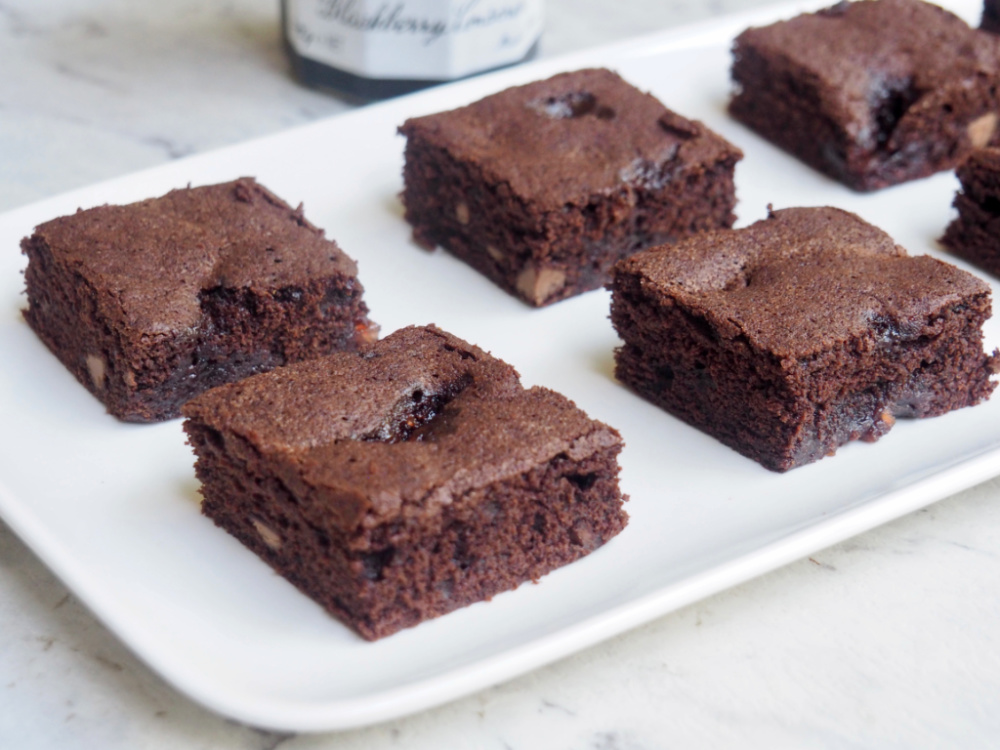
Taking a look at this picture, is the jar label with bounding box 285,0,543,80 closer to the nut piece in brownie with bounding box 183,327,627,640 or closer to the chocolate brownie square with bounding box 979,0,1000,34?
the chocolate brownie square with bounding box 979,0,1000,34

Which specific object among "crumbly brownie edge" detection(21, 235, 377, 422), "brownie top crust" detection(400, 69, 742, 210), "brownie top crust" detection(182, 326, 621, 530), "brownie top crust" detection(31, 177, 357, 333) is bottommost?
"crumbly brownie edge" detection(21, 235, 377, 422)

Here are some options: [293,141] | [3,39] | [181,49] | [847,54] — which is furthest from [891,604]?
[3,39]

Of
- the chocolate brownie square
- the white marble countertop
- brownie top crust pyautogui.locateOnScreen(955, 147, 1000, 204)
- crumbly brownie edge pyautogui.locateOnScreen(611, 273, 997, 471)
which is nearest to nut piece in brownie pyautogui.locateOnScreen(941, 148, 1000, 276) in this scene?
brownie top crust pyautogui.locateOnScreen(955, 147, 1000, 204)

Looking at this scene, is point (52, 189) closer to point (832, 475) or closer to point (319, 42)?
point (319, 42)

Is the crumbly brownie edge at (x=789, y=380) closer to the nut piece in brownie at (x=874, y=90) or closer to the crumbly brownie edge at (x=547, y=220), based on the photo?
the crumbly brownie edge at (x=547, y=220)

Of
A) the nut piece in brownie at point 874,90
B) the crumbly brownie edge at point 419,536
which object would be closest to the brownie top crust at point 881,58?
the nut piece in brownie at point 874,90
